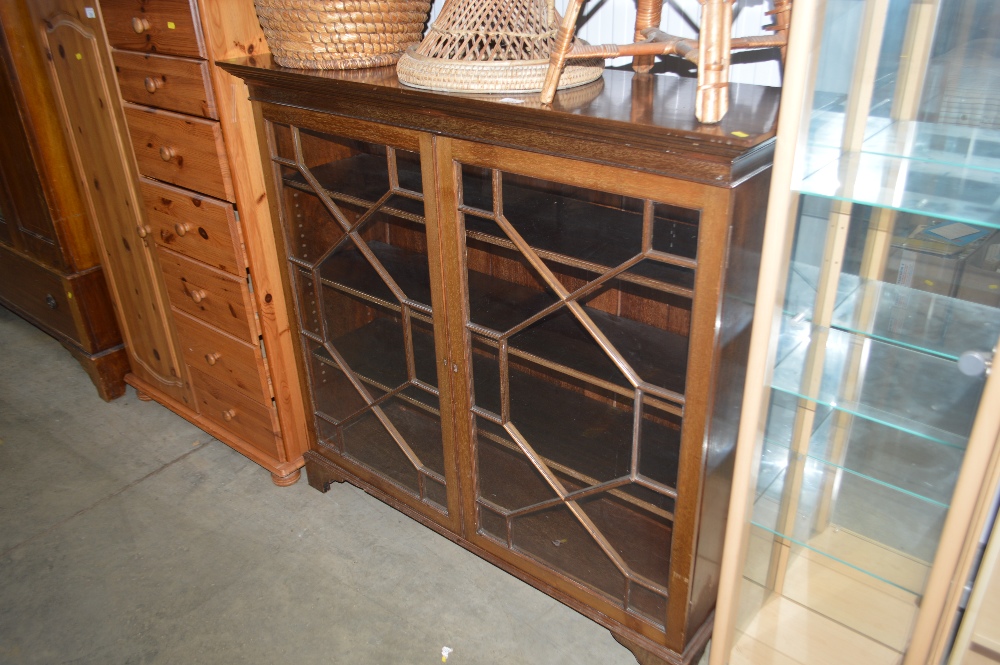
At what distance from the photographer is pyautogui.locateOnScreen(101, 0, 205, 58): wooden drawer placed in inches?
63.4

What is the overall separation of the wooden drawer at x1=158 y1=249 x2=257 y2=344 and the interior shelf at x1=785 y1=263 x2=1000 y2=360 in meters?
1.25

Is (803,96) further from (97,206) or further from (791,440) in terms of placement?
(97,206)

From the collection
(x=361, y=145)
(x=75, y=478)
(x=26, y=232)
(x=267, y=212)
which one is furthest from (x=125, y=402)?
(x=361, y=145)

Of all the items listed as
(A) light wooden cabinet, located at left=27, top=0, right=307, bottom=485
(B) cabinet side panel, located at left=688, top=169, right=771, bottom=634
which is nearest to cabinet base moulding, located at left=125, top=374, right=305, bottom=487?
(A) light wooden cabinet, located at left=27, top=0, right=307, bottom=485

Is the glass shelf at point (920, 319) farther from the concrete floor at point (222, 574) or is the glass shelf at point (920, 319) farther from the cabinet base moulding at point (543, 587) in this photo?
the concrete floor at point (222, 574)

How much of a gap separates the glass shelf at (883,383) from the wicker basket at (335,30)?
96cm

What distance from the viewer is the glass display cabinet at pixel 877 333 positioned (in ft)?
3.44

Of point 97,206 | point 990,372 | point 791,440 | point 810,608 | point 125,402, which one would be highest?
point 990,372

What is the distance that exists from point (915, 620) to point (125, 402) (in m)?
2.28

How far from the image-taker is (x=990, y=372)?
3.24ft

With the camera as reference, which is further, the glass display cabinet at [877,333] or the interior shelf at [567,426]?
the interior shelf at [567,426]

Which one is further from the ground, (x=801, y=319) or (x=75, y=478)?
(x=801, y=319)

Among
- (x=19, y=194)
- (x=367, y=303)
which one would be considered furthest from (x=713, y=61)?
A: (x=19, y=194)

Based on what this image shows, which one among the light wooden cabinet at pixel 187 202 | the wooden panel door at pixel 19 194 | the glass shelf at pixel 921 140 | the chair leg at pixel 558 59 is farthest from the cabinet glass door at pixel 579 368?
the wooden panel door at pixel 19 194
